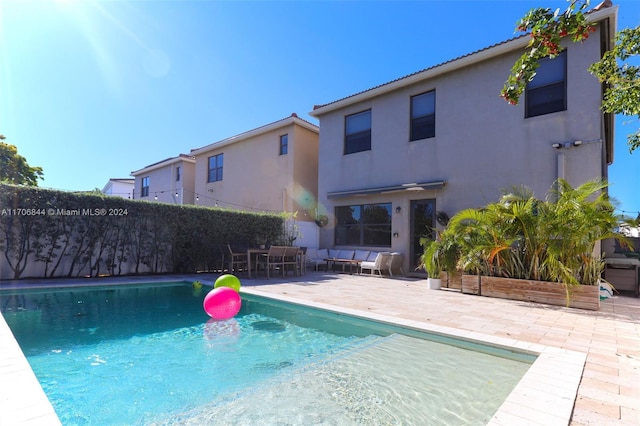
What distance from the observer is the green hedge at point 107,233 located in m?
8.47

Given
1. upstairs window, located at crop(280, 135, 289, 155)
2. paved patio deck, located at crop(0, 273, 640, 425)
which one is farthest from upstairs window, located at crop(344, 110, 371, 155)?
paved patio deck, located at crop(0, 273, 640, 425)

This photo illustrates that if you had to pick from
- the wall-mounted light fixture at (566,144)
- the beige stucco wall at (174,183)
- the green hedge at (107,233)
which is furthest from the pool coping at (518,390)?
the beige stucco wall at (174,183)

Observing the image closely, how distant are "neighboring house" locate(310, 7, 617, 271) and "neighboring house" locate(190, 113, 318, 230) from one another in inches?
67.9

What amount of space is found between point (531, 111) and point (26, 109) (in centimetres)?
1665

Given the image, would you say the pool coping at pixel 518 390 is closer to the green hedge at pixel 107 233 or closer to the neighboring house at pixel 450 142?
the green hedge at pixel 107 233

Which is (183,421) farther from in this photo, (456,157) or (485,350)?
(456,157)

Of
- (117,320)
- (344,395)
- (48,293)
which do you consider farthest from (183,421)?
(48,293)

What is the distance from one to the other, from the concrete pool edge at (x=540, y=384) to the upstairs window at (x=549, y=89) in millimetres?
7613

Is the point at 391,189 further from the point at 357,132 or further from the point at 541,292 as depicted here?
the point at 541,292

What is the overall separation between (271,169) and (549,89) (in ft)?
38.1

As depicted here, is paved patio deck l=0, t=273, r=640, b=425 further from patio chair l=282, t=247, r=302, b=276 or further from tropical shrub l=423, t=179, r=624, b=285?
patio chair l=282, t=247, r=302, b=276

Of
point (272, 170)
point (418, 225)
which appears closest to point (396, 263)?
point (418, 225)

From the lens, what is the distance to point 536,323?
4898mm

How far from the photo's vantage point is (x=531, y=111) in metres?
9.16
